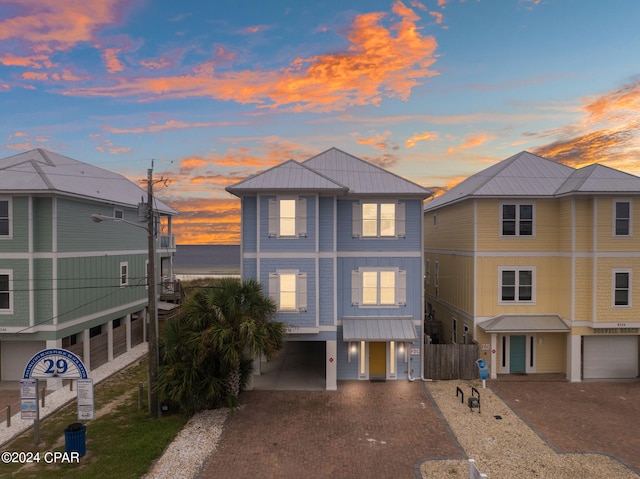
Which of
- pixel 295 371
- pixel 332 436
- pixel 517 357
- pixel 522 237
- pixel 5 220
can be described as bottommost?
pixel 295 371

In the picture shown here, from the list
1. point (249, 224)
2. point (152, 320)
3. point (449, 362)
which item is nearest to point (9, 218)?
point (152, 320)

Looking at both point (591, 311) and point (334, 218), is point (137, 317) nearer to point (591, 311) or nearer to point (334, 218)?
point (334, 218)

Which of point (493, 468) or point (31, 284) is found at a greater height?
point (31, 284)

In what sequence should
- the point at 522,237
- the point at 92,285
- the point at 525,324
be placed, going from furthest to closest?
the point at 92,285
the point at 522,237
the point at 525,324

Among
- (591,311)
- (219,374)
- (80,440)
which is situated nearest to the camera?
(80,440)

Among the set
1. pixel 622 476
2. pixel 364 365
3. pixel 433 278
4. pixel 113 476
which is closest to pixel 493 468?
pixel 622 476

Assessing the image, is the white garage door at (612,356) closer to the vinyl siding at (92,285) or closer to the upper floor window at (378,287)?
the upper floor window at (378,287)

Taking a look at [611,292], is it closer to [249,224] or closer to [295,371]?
[295,371]
